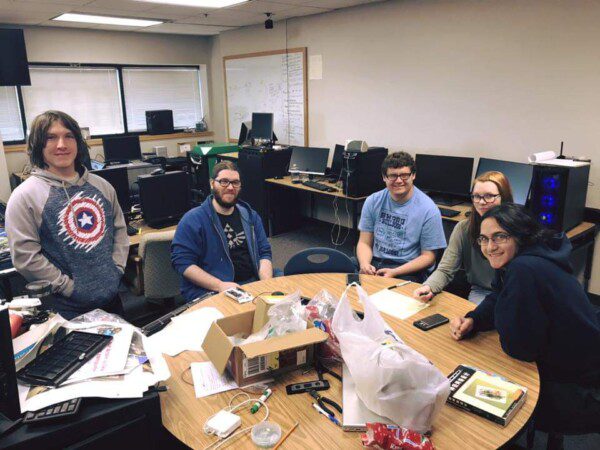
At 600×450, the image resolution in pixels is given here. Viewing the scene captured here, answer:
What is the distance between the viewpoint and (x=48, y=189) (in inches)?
77.4

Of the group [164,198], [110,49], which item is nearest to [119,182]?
[164,198]

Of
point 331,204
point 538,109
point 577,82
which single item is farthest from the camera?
point 331,204

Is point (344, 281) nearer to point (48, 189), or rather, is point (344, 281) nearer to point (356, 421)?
point (356, 421)

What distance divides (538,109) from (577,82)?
1.06 ft

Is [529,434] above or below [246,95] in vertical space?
below

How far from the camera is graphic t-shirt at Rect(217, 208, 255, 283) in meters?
2.54

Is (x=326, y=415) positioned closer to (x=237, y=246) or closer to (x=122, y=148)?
(x=237, y=246)

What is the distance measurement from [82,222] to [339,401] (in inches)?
55.5

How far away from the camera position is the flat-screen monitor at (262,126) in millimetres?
5688

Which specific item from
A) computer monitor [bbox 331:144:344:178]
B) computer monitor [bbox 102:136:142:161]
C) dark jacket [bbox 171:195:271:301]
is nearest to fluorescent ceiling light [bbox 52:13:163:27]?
computer monitor [bbox 102:136:142:161]

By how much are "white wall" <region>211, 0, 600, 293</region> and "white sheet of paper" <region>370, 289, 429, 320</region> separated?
2.17 meters

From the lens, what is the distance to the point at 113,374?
117cm

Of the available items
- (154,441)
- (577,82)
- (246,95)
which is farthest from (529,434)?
(246,95)

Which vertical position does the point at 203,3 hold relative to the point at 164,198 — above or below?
above
